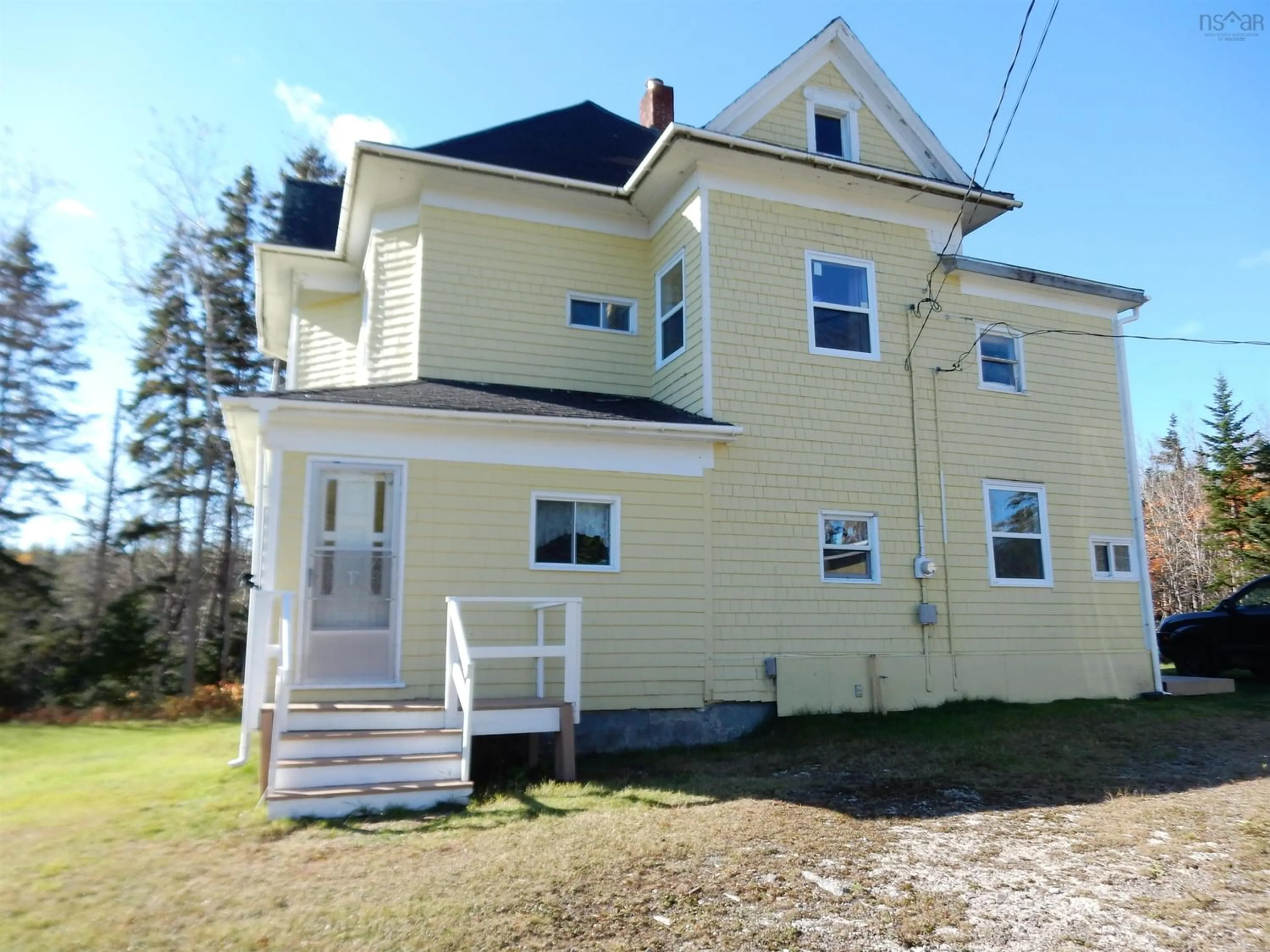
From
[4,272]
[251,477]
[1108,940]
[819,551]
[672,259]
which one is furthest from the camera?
[4,272]

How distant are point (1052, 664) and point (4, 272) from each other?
27943 millimetres

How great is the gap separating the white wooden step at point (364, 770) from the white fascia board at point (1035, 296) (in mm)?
9081

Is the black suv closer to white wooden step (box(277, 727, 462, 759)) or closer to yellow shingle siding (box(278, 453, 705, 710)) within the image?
yellow shingle siding (box(278, 453, 705, 710))

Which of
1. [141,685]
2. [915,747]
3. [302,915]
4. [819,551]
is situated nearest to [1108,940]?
[302,915]

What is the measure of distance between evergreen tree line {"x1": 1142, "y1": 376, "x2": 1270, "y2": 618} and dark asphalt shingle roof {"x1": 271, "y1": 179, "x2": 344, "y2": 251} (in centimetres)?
2085

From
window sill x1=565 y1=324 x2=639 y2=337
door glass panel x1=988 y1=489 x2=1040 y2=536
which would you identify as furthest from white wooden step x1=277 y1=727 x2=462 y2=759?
door glass panel x1=988 y1=489 x2=1040 y2=536

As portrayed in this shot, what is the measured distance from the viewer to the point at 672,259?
1160 cm

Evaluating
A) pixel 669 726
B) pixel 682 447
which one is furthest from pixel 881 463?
pixel 669 726

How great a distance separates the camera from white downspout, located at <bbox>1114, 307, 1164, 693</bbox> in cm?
1238

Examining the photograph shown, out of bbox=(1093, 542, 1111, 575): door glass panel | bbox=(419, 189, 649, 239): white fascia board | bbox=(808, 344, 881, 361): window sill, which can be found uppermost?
bbox=(419, 189, 649, 239): white fascia board

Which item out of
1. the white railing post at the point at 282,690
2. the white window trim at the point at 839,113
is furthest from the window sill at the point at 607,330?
the white railing post at the point at 282,690

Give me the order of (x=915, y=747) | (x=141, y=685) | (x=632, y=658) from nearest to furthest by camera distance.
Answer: (x=915, y=747) < (x=632, y=658) < (x=141, y=685)

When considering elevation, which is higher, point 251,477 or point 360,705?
point 251,477

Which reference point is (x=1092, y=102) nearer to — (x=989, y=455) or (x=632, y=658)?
(x=989, y=455)
